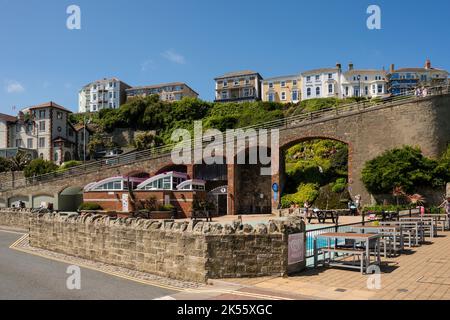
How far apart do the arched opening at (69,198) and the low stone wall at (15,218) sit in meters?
16.1

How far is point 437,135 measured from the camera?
100 ft

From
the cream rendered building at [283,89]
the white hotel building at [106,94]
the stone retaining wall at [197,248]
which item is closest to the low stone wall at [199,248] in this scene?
the stone retaining wall at [197,248]

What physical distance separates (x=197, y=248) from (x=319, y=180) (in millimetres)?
28471

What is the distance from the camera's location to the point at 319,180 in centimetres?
3703

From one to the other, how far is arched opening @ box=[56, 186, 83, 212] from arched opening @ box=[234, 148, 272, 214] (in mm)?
20023

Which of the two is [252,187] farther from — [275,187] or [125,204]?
[125,204]

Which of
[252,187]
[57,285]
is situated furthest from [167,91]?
[57,285]

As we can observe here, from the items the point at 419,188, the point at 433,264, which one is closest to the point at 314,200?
the point at 419,188

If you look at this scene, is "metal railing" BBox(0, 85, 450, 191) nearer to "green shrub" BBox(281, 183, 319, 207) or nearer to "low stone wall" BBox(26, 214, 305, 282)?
"green shrub" BBox(281, 183, 319, 207)

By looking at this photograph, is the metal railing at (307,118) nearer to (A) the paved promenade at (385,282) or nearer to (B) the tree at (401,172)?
(B) the tree at (401,172)

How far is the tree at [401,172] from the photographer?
2817cm

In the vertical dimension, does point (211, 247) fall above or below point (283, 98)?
below

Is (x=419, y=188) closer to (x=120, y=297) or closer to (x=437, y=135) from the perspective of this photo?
(x=437, y=135)
